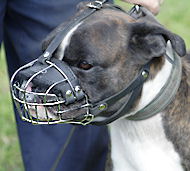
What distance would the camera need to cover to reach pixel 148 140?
2.73 meters

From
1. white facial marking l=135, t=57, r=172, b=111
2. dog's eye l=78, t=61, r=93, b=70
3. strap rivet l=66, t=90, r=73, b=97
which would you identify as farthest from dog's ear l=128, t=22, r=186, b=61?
strap rivet l=66, t=90, r=73, b=97

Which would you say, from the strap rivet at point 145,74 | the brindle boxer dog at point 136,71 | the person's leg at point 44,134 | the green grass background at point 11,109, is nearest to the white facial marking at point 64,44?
the brindle boxer dog at point 136,71

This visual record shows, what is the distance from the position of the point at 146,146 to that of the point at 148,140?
4cm

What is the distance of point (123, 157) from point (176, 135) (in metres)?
0.36

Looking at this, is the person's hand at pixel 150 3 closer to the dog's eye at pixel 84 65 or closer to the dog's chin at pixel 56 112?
the dog's eye at pixel 84 65

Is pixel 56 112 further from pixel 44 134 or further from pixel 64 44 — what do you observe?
pixel 44 134

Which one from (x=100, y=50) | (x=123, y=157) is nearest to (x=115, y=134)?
(x=123, y=157)

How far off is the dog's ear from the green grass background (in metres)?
1.91

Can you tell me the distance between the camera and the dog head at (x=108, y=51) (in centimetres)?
239

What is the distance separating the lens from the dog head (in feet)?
7.85

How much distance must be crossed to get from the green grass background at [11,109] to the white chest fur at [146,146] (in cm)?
146

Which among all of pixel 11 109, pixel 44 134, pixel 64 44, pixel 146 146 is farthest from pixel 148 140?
pixel 11 109

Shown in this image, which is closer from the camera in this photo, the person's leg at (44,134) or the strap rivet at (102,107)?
the strap rivet at (102,107)

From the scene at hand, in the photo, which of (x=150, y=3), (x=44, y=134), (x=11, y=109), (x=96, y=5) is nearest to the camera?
(x=96, y=5)
